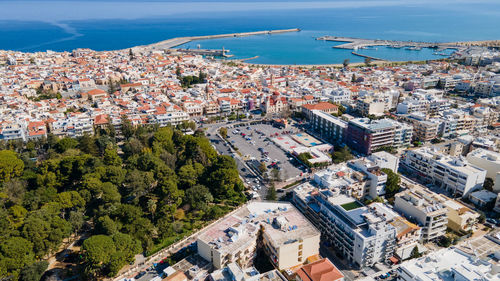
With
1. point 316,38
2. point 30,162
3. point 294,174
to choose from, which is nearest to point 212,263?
point 294,174

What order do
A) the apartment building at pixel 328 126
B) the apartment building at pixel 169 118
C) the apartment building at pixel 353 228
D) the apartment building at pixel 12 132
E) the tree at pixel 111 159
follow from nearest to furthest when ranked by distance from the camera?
the apartment building at pixel 353 228 < the tree at pixel 111 159 < the apartment building at pixel 12 132 < the apartment building at pixel 328 126 < the apartment building at pixel 169 118

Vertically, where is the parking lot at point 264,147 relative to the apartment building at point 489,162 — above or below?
below

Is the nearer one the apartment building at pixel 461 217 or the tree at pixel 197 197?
the apartment building at pixel 461 217

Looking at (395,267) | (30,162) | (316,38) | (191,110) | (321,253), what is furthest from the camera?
(316,38)

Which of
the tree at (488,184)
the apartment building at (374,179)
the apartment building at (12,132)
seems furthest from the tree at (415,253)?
the apartment building at (12,132)

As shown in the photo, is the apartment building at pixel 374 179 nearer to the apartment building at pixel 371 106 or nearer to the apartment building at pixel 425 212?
the apartment building at pixel 425 212

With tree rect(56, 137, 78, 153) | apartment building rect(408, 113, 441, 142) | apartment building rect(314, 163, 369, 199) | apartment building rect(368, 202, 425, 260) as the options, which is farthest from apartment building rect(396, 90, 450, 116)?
tree rect(56, 137, 78, 153)

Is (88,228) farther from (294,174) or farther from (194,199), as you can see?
(294,174)
